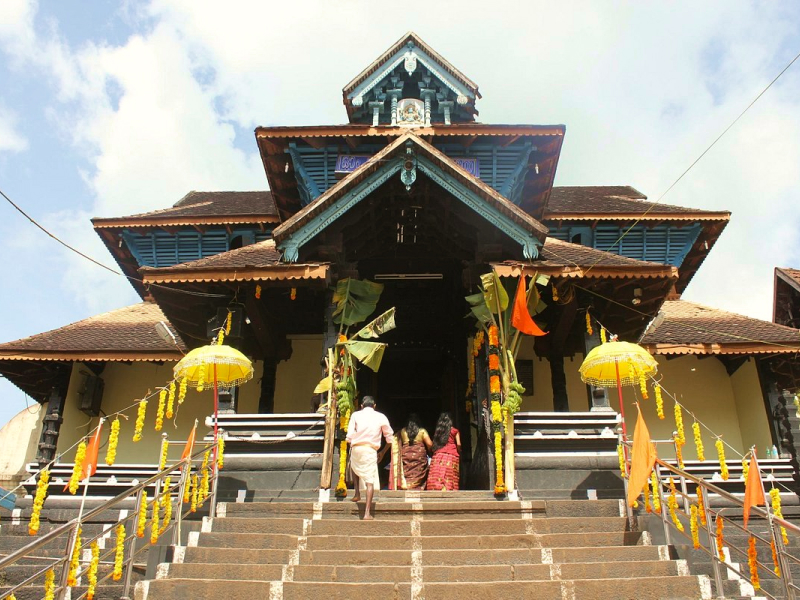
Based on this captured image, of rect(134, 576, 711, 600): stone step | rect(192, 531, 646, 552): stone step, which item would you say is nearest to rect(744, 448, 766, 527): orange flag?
rect(134, 576, 711, 600): stone step

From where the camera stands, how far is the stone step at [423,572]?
5.98 meters

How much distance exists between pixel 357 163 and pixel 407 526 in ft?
27.8

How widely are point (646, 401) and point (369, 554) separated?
28.6ft

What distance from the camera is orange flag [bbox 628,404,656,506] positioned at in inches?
280

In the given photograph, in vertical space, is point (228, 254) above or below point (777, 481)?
above

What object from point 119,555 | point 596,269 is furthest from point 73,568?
point 596,269

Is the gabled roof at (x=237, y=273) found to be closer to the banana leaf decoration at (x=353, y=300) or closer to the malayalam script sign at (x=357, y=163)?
the banana leaf decoration at (x=353, y=300)

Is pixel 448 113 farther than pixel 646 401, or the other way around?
pixel 448 113

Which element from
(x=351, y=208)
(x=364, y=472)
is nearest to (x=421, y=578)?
(x=364, y=472)

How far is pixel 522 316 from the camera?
917 centimetres

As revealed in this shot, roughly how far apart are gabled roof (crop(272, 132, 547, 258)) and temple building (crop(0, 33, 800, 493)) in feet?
0.10

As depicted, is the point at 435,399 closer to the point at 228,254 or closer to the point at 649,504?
the point at 228,254

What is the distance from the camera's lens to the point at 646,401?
13.3 m

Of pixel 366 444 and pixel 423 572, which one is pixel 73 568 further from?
pixel 366 444
